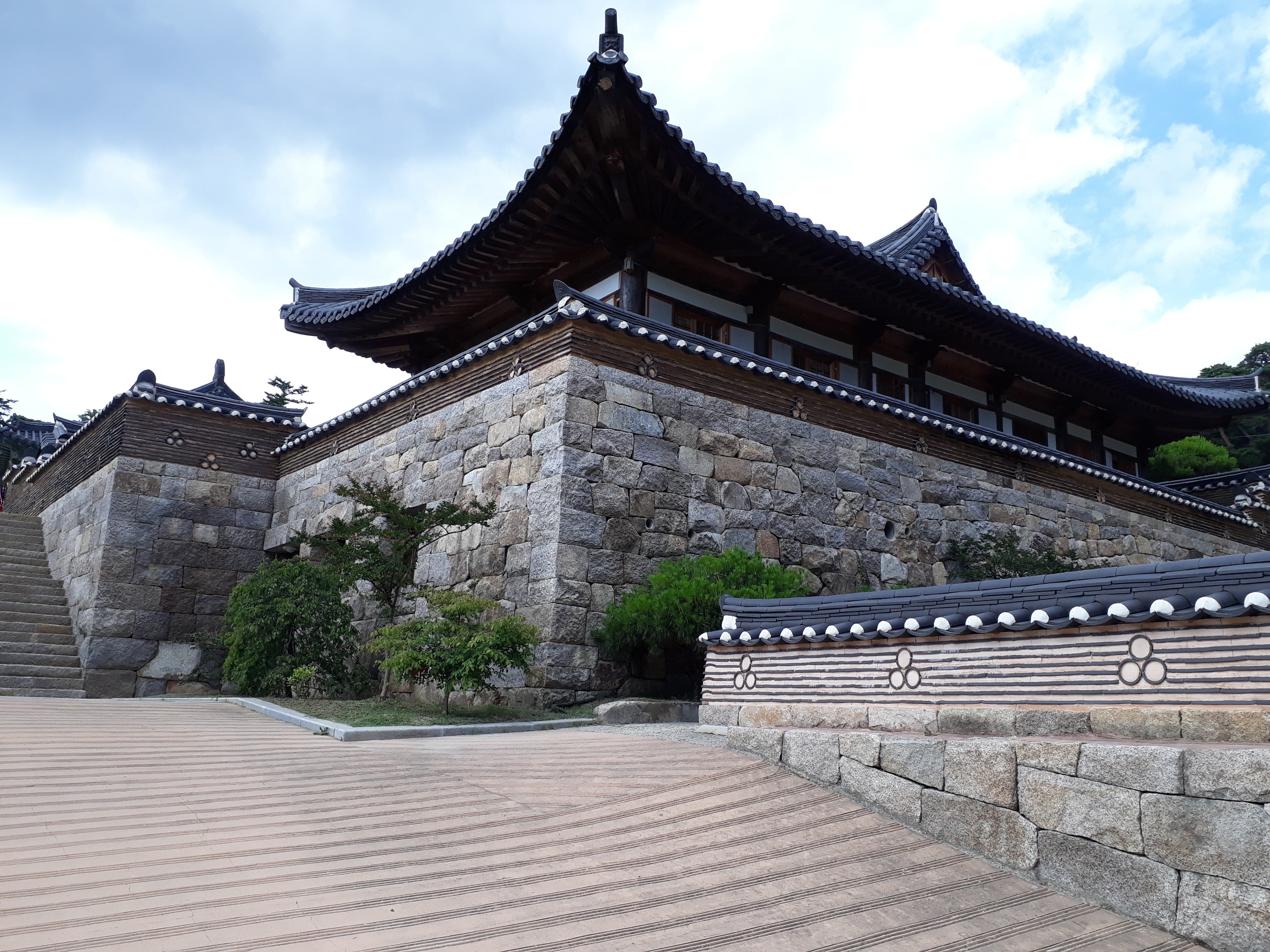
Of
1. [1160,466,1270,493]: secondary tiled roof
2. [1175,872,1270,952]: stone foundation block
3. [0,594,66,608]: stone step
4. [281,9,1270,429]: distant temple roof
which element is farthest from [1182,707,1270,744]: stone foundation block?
[1160,466,1270,493]: secondary tiled roof

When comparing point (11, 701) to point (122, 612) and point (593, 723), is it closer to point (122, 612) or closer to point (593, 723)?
point (122, 612)

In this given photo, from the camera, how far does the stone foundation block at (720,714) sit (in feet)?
21.6

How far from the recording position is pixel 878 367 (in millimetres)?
14148

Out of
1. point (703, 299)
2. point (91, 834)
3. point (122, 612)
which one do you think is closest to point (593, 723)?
point (91, 834)

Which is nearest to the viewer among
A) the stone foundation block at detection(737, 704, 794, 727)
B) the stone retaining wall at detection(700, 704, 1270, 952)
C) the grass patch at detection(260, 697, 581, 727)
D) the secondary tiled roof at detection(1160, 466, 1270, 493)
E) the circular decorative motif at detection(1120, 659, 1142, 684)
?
the stone retaining wall at detection(700, 704, 1270, 952)

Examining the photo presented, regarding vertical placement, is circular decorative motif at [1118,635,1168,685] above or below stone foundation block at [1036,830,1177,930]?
above

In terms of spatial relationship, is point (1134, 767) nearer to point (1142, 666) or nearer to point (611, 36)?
point (1142, 666)

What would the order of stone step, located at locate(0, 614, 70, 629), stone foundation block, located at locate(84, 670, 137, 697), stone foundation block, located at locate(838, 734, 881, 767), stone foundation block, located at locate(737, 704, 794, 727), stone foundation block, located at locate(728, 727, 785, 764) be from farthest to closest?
stone step, located at locate(0, 614, 70, 629) → stone foundation block, located at locate(84, 670, 137, 697) → stone foundation block, located at locate(737, 704, 794, 727) → stone foundation block, located at locate(728, 727, 785, 764) → stone foundation block, located at locate(838, 734, 881, 767)

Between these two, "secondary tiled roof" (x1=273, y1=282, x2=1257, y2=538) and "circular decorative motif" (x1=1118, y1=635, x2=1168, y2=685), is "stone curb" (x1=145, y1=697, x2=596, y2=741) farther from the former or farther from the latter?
"circular decorative motif" (x1=1118, y1=635, x2=1168, y2=685)

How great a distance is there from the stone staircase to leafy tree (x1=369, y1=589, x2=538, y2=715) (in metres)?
5.85

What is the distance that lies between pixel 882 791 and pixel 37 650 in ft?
40.0

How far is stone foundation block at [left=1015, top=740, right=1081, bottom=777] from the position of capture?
165 inches

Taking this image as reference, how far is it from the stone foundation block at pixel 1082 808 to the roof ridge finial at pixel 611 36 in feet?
24.5

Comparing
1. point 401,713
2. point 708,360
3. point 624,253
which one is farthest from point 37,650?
point 708,360
